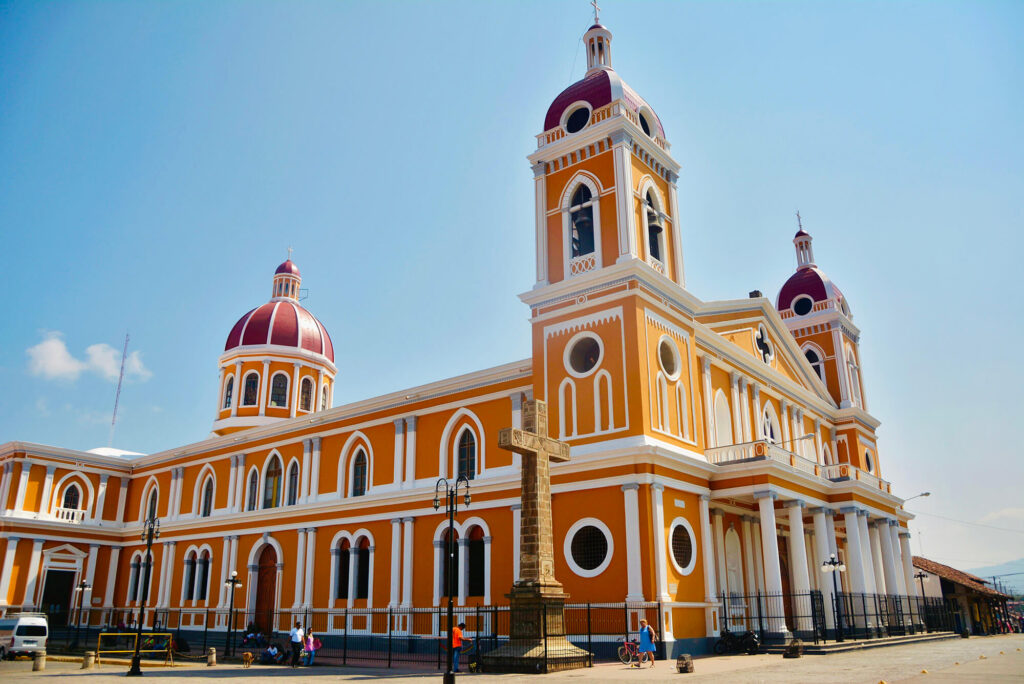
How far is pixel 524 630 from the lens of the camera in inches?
638

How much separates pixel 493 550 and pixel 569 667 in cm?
897

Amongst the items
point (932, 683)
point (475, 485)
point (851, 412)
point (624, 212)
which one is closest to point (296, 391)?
point (475, 485)

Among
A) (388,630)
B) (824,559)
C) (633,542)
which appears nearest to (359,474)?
(388,630)

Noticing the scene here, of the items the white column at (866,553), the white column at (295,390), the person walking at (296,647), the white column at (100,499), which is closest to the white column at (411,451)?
the person walking at (296,647)

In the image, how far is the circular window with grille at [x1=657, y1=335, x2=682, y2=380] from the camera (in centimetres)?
2427

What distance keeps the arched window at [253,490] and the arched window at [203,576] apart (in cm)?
327

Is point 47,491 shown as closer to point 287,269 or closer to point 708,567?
point 287,269

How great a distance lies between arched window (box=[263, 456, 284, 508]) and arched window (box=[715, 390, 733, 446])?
18621mm

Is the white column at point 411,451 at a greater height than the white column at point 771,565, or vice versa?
the white column at point 411,451

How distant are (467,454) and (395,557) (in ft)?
15.0

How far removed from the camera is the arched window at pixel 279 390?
4109 centimetres

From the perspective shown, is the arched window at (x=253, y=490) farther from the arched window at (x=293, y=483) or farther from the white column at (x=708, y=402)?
the white column at (x=708, y=402)

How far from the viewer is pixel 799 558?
23.4 metres

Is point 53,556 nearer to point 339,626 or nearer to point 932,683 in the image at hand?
point 339,626
